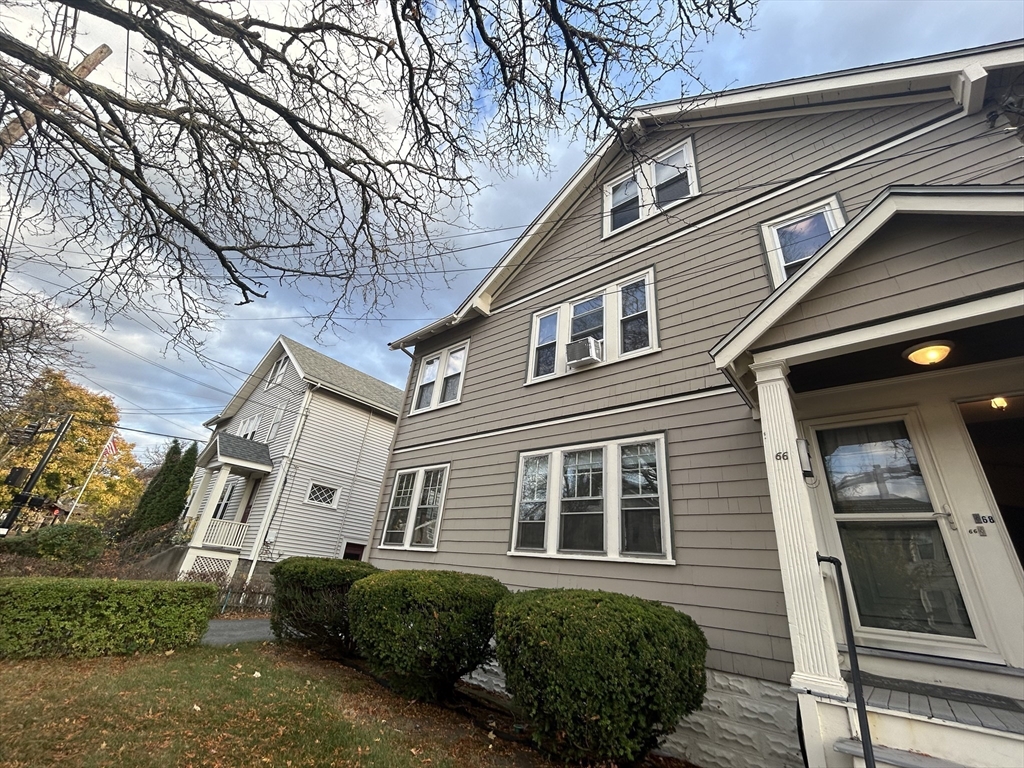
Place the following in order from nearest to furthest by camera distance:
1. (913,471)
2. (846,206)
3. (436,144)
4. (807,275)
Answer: (807,275) → (913,471) → (436,144) → (846,206)

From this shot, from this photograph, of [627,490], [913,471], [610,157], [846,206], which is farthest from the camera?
[610,157]

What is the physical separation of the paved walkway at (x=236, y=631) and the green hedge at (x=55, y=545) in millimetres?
4727

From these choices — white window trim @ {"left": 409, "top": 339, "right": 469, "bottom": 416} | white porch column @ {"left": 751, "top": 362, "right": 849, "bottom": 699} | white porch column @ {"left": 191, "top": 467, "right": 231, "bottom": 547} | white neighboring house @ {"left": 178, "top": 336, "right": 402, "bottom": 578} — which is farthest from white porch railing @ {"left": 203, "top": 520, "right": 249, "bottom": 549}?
white porch column @ {"left": 751, "top": 362, "right": 849, "bottom": 699}

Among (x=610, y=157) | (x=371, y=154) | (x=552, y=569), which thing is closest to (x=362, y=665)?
(x=552, y=569)

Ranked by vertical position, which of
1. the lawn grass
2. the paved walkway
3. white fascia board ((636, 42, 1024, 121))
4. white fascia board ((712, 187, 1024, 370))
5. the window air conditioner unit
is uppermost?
white fascia board ((636, 42, 1024, 121))

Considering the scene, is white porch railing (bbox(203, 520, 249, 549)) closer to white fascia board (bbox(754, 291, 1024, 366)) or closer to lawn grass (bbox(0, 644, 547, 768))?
lawn grass (bbox(0, 644, 547, 768))

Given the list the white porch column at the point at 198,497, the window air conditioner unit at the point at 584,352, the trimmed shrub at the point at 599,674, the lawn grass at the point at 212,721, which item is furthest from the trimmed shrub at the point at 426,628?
the white porch column at the point at 198,497

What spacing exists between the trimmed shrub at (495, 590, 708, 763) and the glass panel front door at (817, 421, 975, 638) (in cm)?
173

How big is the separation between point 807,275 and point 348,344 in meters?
4.95

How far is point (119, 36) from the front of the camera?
3.88 meters

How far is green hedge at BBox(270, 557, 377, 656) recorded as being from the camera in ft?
20.6

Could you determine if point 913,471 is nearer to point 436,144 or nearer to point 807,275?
point 807,275

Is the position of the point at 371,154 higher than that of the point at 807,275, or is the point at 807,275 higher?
the point at 371,154

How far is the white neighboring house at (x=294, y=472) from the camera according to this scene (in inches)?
564
